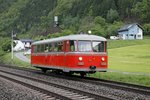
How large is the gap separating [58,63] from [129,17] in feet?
443

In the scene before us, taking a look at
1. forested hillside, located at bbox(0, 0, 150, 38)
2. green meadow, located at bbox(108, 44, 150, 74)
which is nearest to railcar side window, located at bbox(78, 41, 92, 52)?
green meadow, located at bbox(108, 44, 150, 74)

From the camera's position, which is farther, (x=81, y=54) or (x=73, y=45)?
(x=73, y=45)

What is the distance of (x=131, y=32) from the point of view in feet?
422

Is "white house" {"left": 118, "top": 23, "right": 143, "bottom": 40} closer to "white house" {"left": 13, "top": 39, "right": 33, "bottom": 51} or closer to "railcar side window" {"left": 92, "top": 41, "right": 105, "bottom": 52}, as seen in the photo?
"white house" {"left": 13, "top": 39, "right": 33, "bottom": 51}

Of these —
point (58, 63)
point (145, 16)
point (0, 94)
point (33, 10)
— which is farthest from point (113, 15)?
point (0, 94)

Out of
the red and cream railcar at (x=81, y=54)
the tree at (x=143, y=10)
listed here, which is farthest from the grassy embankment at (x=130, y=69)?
the tree at (x=143, y=10)

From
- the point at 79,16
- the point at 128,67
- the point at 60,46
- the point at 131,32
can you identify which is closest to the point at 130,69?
the point at 128,67

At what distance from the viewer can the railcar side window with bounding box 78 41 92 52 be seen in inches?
968

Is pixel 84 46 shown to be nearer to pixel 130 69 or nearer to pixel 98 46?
pixel 98 46

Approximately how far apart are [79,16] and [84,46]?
144m

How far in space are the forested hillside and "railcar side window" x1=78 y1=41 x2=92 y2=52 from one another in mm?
102267

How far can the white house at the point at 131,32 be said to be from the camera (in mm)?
125000

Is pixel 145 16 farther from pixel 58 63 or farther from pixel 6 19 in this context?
pixel 58 63

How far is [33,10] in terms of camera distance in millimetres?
199250
